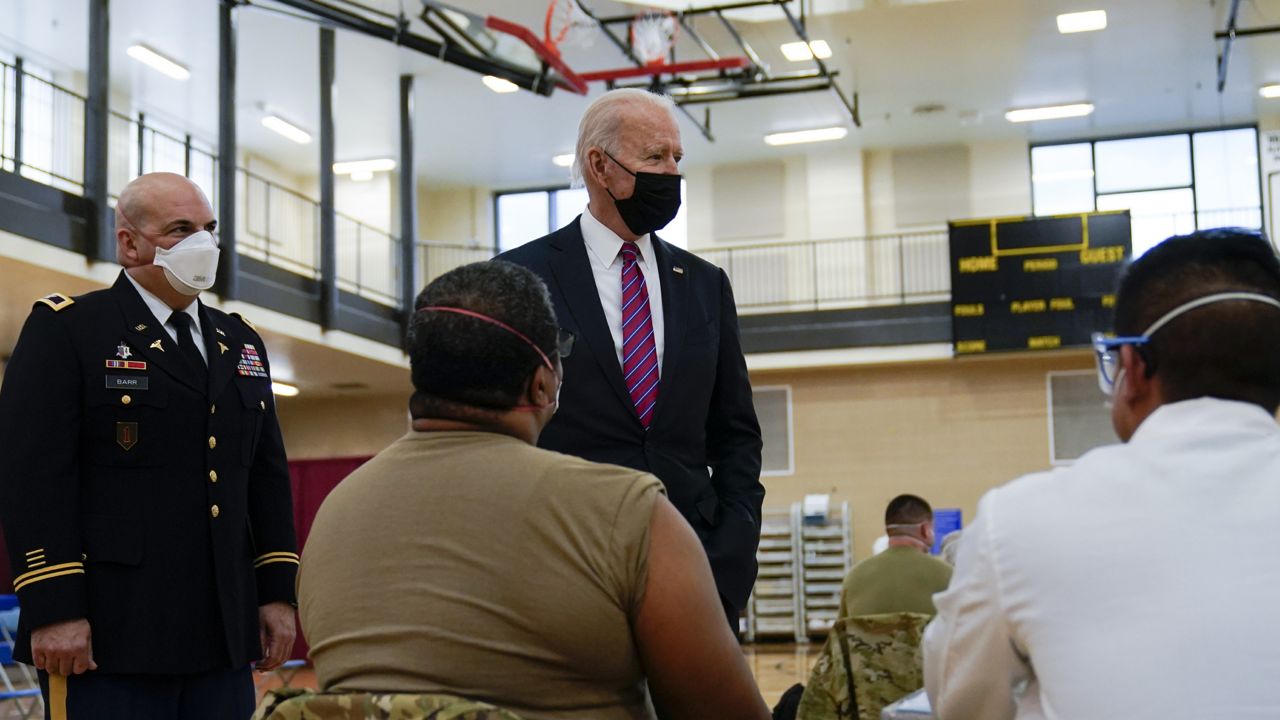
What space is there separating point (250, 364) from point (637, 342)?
41.3 inches

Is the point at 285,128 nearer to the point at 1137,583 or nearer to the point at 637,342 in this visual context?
the point at 637,342

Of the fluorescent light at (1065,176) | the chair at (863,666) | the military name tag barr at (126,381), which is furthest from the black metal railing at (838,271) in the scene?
the military name tag barr at (126,381)

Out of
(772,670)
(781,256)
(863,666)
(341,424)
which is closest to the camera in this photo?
(863,666)

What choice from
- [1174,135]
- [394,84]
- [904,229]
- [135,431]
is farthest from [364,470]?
[1174,135]

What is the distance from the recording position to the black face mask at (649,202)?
2.93 m

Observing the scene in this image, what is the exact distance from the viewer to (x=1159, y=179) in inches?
822

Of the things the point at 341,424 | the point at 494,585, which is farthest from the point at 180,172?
the point at 494,585

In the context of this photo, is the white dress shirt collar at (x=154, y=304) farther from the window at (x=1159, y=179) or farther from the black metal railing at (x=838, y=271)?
the window at (x=1159, y=179)

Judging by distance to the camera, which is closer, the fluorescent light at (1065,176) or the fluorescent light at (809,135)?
the fluorescent light at (809,135)

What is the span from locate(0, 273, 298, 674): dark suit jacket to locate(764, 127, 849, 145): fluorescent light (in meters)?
18.1

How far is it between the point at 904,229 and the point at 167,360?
19.0 meters

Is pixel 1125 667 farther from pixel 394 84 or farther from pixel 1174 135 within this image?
pixel 1174 135

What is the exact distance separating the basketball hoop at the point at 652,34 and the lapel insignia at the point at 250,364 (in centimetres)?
1221

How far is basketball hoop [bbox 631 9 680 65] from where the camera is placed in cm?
1505
